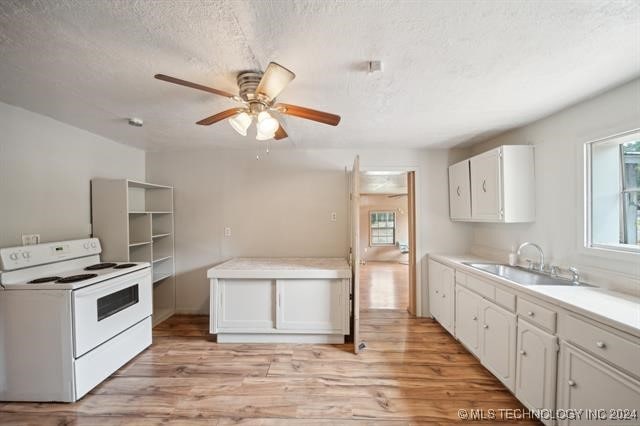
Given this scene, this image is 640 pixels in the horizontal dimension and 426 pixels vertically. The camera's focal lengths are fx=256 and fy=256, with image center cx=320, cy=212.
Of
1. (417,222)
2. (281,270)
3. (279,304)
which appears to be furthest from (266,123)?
(417,222)

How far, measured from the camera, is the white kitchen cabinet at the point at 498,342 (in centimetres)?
185

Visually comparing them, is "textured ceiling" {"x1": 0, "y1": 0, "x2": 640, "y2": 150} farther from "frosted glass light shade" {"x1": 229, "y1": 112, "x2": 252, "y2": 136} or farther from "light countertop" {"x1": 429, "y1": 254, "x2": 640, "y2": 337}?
"light countertop" {"x1": 429, "y1": 254, "x2": 640, "y2": 337}

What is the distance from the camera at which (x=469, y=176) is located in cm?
293

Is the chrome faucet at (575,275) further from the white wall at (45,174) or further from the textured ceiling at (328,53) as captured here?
the white wall at (45,174)

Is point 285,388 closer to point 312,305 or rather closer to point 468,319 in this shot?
point 312,305

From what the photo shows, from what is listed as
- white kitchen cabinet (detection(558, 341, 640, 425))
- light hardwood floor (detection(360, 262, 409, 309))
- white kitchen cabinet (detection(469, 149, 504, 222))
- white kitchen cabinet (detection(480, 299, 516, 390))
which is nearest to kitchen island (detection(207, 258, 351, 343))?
white kitchen cabinet (detection(480, 299, 516, 390))

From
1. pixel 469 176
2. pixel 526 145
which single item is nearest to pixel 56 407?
pixel 469 176

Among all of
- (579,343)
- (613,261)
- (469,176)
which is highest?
(469,176)

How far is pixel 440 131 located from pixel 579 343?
6.69ft

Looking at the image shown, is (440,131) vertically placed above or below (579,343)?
above

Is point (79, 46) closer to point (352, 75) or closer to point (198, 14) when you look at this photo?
point (198, 14)

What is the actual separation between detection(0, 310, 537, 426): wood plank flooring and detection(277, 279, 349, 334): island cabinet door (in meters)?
0.21

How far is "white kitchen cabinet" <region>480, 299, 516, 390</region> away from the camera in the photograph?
185 centimetres

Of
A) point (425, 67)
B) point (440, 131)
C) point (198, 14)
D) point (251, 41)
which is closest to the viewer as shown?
point (198, 14)
